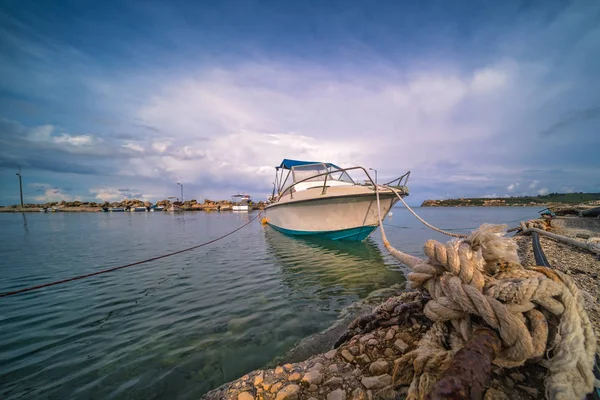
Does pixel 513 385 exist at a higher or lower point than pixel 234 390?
higher

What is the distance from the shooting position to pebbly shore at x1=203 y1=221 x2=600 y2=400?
1.30 m

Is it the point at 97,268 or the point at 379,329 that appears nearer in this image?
the point at 379,329

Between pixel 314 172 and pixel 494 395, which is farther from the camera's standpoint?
pixel 314 172

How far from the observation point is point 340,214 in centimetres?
1047

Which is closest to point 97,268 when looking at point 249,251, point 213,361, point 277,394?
point 249,251

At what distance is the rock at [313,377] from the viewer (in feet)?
6.44

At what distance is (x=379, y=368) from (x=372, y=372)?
7cm

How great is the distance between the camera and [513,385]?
126 cm

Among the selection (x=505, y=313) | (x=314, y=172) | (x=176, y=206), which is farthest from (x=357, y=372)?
(x=176, y=206)

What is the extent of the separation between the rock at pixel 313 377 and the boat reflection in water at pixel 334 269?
3.08 metres

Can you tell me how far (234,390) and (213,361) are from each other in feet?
3.25

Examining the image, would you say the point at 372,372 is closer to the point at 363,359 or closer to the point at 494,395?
the point at 363,359

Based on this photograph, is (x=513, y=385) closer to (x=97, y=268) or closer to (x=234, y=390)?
(x=234, y=390)

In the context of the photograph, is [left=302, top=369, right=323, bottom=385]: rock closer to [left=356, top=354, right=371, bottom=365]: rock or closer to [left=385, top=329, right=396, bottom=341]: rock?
[left=356, top=354, right=371, bottom=365]: rock
